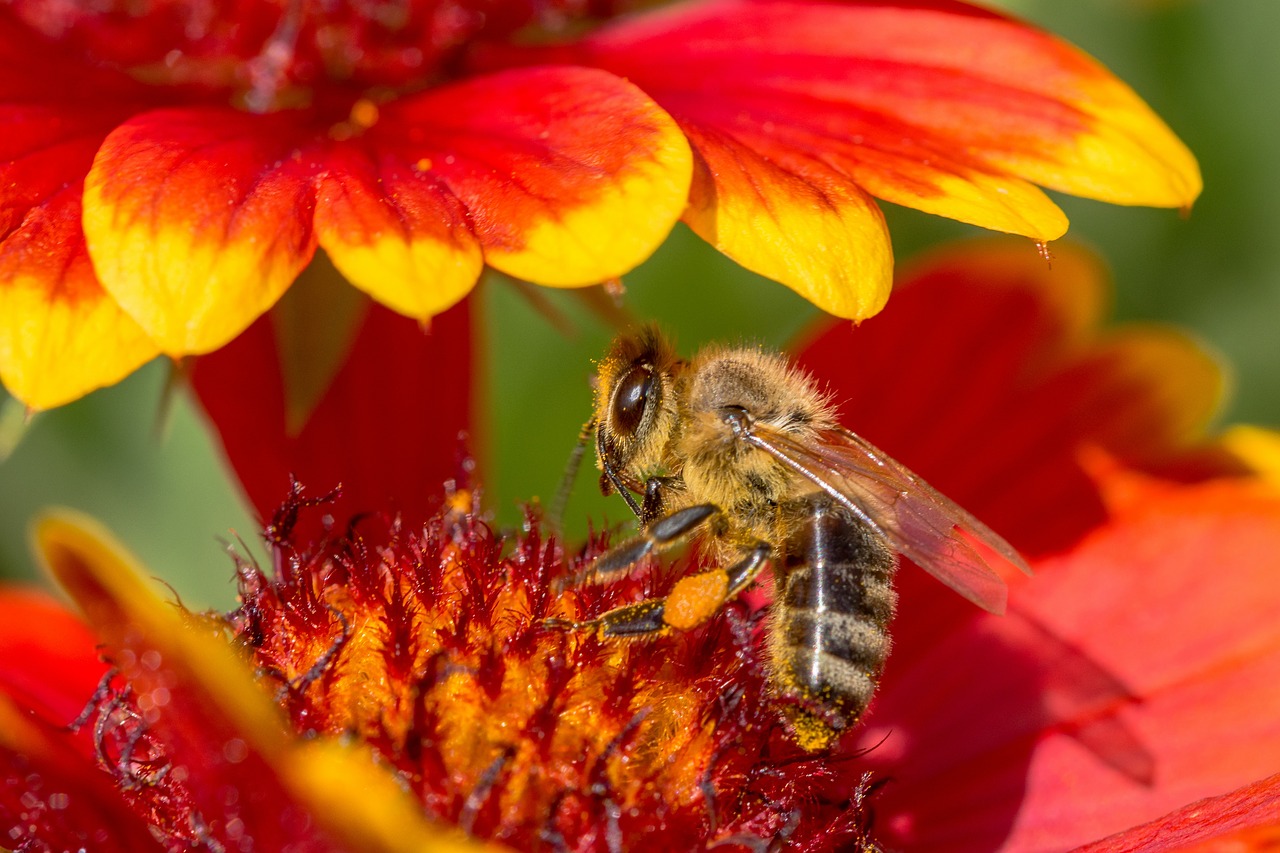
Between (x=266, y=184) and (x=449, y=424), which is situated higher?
(x=266, y=184)

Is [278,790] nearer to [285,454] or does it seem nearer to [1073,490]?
[285,454]

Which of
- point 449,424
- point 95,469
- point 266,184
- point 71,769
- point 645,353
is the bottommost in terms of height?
point 95,469

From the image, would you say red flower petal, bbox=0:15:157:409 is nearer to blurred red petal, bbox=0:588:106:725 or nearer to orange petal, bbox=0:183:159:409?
orange petal, bbox=0:183:159:409

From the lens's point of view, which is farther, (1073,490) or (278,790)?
(1073,490)

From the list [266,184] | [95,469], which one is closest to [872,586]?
[266,184]

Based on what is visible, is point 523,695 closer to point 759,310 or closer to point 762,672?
point 762,672

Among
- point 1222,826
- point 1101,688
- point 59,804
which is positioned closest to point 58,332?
point 59,804

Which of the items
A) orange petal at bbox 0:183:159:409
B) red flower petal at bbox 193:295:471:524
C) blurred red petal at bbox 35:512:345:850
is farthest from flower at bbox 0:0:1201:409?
red flower petal at bbox 193:295:471:524
